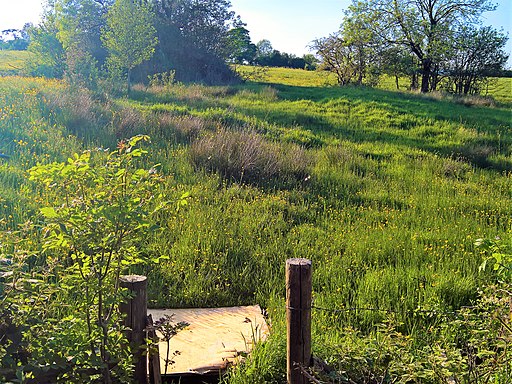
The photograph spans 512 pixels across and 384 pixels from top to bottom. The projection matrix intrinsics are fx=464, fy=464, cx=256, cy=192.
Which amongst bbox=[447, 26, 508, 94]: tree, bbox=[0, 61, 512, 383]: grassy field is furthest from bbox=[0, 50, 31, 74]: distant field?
bbox=[447, 26, 508, 94]: tree

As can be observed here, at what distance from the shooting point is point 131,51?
22906mm

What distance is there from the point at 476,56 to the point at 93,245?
30.5m

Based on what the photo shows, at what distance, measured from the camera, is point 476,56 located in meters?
28.0

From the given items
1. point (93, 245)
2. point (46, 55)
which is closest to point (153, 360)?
point (93, 245)

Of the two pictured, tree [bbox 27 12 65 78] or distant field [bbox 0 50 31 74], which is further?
distant field [bbox 0 50 31 74]

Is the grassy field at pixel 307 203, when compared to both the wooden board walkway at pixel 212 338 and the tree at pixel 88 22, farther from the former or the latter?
the tree at pixel 88 22

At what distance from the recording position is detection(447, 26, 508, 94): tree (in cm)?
2734

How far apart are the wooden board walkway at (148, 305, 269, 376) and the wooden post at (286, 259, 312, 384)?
455mm

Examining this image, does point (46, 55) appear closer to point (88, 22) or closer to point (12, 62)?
point (88, 22)

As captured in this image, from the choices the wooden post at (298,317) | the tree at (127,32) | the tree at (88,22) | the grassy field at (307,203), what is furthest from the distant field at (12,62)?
the wooden post at (298,317)

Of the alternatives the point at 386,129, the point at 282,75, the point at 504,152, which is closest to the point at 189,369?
the point at 504,152

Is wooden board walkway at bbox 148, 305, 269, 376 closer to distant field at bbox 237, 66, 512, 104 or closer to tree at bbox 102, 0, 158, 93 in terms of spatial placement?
tree at bbox 102, 0, 158, 93

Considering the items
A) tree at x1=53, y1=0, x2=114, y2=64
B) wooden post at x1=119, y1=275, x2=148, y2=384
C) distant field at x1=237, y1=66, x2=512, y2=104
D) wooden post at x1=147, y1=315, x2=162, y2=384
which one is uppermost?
tree at x1=53, y1=0, x2=114, y2=64

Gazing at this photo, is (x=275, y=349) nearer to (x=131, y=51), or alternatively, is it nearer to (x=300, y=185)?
(x=300, y=185)
